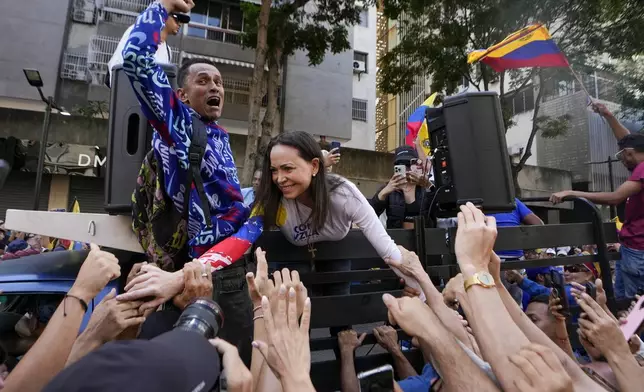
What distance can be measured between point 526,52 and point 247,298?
15.9 feet

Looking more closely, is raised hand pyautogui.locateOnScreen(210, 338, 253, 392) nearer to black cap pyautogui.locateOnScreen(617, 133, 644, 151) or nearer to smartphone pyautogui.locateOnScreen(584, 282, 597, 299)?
smartphone pyautogui.locateOnScreen(584, 282, 597, 299)

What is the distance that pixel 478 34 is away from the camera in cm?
1166

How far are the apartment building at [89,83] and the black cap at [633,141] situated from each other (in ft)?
35.6

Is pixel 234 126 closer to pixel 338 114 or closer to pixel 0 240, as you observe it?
pixel 338 114

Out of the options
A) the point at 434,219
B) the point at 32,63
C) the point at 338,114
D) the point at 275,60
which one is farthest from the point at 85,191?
the point at 434,219

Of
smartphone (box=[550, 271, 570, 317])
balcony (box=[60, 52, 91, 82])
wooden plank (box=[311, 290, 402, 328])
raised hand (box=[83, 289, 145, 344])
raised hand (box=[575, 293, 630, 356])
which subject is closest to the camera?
raised hand (box=[83, 289, 145, 344])

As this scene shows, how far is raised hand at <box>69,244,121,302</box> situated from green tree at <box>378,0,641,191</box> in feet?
36.1

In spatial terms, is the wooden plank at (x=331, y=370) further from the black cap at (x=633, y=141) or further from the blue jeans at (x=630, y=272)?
the black cap at (x=633, y=141)

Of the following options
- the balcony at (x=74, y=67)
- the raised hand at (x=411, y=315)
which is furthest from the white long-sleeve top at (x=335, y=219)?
the balcony at (x=74, y=67)

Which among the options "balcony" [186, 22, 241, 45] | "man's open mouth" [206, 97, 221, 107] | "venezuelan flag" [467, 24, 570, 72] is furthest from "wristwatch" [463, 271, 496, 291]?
"balcony" [186, 22, 241, 45]

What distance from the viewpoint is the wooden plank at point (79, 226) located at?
2.29 meters

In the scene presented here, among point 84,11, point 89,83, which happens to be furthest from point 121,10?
point 89,83

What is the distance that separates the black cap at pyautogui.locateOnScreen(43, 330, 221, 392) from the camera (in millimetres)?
793

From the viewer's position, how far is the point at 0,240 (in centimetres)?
839
